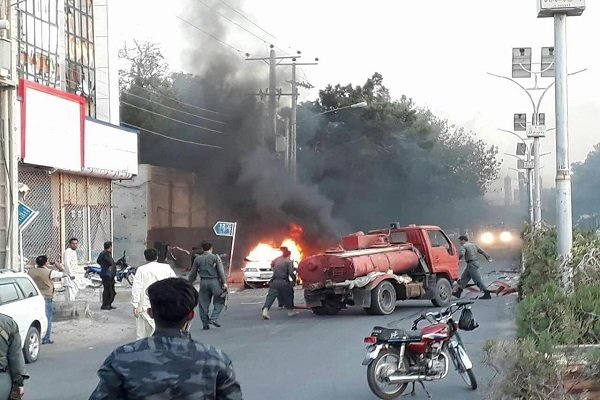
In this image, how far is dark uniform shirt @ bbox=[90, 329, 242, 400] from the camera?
3186 millimetres

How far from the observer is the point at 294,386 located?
9727 mm

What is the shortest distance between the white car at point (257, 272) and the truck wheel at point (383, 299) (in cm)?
1077

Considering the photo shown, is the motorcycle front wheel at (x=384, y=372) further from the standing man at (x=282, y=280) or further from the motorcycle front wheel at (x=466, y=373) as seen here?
the standing man at (x=282, y=280)

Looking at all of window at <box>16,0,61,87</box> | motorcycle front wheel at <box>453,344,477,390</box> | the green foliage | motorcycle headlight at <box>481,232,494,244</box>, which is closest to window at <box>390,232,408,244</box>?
the green foliage

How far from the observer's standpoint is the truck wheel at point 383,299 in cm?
1736

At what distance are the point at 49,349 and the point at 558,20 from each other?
31.4ft

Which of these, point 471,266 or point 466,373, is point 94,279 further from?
point 466,373

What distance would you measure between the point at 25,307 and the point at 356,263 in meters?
7.30

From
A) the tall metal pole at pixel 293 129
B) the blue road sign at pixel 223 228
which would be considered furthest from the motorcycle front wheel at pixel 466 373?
the tall metal pole at pixel 293 129

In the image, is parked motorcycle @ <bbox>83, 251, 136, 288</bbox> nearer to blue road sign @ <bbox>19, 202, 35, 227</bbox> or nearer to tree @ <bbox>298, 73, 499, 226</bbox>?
blue road sign @ <bbox>19, 202, 35, 227</bbox>

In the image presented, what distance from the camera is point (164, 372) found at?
3.20m

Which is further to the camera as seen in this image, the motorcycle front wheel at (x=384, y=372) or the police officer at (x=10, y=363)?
the motorcycle front wheel at (x=384, y=372)

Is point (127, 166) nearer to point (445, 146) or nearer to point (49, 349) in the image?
point (49, 349)

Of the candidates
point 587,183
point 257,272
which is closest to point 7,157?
point 257,272
